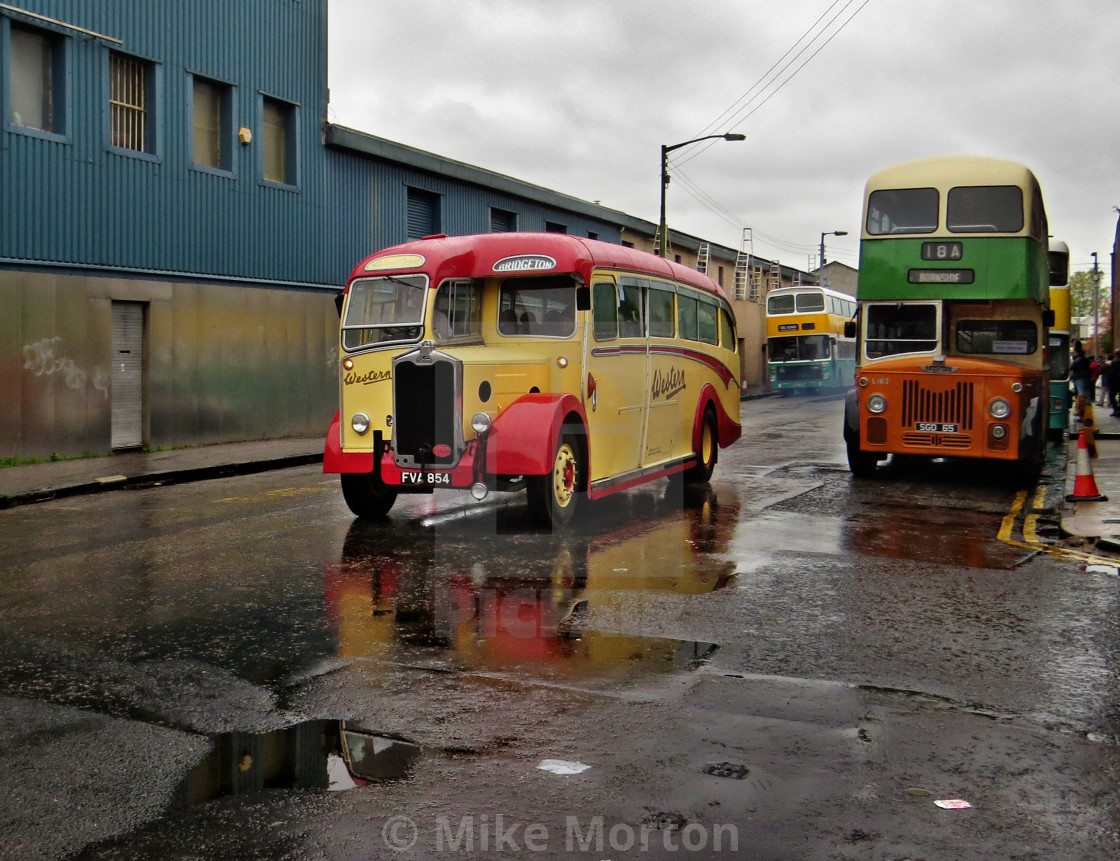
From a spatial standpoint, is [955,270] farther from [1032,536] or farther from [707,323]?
[1032,536]

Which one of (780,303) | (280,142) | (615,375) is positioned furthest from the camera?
(780,303)

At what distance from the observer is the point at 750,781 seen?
435 centimetres

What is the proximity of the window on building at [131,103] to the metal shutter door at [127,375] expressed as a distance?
264 centimetres

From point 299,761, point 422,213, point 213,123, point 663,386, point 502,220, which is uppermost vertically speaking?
point 213,123

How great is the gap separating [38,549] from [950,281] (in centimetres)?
1104

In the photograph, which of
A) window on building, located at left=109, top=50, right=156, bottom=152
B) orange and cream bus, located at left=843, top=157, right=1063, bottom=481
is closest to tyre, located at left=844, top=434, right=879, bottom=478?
orange and cream bus, located at left=843, top=157, right=1063, bottom=481

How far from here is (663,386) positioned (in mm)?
13141

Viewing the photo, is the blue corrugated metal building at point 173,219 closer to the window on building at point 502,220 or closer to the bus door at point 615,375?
the window on building at point 502,220

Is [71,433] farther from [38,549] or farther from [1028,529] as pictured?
[1028,529]

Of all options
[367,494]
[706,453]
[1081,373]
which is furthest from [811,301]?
[367,494]

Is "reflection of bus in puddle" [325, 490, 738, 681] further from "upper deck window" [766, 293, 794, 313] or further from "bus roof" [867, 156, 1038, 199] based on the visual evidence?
"upper deck window" [766, 293, 794, 313]

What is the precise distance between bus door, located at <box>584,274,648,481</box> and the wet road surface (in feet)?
4.66

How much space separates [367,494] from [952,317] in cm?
826

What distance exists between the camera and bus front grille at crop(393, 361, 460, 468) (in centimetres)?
1020
